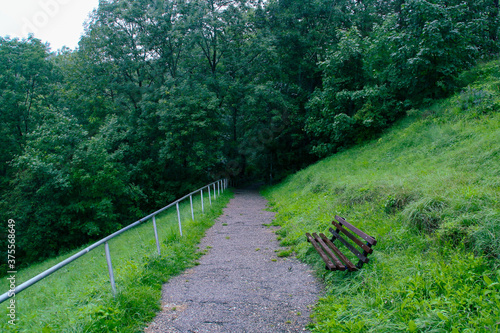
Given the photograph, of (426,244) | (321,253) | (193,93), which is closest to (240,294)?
(321,253)

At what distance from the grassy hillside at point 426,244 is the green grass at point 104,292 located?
2279mm

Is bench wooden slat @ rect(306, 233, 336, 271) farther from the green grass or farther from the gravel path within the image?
the green grass

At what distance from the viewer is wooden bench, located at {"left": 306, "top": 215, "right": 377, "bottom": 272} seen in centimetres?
435

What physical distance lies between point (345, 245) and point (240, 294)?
1921 mm

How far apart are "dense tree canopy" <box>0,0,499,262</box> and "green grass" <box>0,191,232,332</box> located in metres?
12.2

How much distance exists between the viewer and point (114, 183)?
57.0 feet

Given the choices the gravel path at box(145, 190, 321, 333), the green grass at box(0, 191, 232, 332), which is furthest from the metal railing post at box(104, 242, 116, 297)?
the gravel path at box(145, 190, 321, 333)

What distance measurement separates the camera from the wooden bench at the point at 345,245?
4.35 metres

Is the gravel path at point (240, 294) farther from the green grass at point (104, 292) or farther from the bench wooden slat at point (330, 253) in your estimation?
the bench wooden slat at point (330, 253)

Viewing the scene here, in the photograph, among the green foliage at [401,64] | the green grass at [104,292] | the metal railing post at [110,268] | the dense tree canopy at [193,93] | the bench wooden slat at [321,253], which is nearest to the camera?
the green grass at [104,292]

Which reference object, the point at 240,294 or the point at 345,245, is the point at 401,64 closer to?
the point at 345,245

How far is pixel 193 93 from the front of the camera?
20.7 meters

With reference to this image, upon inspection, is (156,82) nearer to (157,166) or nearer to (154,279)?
(157,166)

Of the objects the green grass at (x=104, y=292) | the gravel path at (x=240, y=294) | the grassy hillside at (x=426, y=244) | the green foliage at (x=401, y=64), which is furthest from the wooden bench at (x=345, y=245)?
the green foliage at (x=401, y=64)
